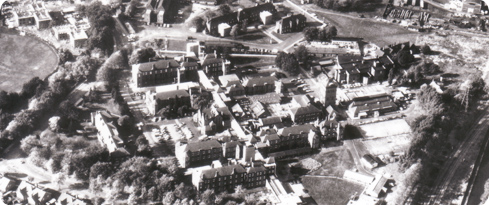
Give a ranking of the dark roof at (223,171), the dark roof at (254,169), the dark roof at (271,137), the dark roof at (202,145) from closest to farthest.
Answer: the dark roof at (223,171), the dark roof at (254,169), the dark roof at (202,145), the dark roof at (271,137)

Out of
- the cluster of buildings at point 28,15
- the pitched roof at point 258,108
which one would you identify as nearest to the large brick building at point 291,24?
the pitched roof at point 258,108

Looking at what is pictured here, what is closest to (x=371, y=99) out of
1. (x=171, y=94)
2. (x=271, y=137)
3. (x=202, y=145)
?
(x=271, y=137)

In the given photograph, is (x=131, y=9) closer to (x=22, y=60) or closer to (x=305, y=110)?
(x=22, y=60)

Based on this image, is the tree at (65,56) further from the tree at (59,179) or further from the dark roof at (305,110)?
the dark roof at (305,110)

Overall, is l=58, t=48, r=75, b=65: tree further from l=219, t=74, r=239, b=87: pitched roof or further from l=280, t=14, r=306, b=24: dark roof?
l=280, t=14, r=306, b=24: dark roof

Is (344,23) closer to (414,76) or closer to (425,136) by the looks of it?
(414,76)

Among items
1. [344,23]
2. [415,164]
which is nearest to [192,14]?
[344,23]
